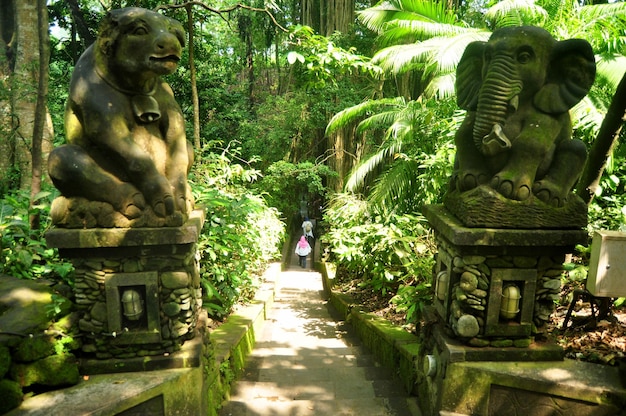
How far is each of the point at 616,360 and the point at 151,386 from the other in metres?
2.97

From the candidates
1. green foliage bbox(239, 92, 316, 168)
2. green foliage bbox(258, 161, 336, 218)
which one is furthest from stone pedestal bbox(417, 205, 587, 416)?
green foliage bbox(239, 92, 316, 168)

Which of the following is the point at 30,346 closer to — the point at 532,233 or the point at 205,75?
the point at 532,233

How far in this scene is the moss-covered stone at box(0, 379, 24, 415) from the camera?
2274 mm

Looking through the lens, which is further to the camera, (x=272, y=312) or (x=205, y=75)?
(x=205, y=75)

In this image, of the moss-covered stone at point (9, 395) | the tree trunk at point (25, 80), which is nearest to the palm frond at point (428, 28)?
the tree trunk at point (25, 80)

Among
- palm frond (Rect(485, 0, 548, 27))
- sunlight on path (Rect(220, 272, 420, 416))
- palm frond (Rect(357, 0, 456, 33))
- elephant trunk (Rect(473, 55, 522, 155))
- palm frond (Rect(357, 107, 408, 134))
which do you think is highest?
palm frond (Rect(357, 0, 456, 33))

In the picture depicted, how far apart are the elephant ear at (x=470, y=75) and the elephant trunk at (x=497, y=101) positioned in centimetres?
25

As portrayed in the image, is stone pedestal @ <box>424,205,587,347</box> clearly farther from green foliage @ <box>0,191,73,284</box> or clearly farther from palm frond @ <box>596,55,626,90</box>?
palm frond @ <box>596,55,626,90</box>

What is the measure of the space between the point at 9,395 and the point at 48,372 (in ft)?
0.76

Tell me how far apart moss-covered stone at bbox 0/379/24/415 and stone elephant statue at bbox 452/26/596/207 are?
9.77 ft

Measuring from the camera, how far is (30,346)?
2.47 metres

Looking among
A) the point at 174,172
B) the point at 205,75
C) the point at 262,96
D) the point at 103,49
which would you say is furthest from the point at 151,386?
the point at 262,96

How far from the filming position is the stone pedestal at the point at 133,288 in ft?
8.52

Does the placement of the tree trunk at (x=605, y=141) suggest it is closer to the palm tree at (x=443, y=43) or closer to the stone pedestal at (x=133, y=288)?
the palm tree at (x=443, y=43)
